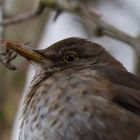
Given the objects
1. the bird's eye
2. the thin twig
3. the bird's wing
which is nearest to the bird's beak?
the bird's eye

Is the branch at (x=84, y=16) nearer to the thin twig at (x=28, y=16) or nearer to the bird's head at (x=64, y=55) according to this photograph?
the thin twig at (x=28, y=16)

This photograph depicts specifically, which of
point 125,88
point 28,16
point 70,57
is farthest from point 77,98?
point 28,16

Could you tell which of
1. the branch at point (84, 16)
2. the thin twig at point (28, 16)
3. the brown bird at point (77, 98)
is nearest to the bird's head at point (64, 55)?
the brown bird at point (77, 98)

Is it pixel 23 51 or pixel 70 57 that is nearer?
pixel 23 51

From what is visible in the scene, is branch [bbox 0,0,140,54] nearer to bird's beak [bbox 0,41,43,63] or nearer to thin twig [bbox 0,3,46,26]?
thin twig [bbox 0,3,46,26]

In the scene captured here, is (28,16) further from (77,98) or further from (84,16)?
(77,98)

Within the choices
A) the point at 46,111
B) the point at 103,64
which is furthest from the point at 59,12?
the point at 46,111

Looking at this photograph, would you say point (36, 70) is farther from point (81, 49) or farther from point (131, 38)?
point (131, 38)
